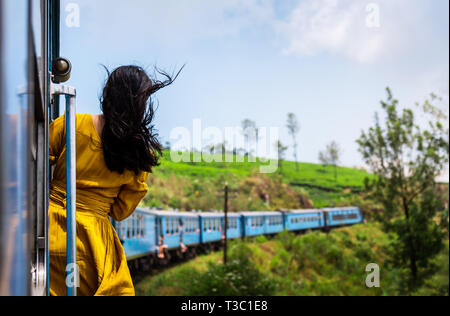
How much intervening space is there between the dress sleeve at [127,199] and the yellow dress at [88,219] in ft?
0.20

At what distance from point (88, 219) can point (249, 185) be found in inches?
590

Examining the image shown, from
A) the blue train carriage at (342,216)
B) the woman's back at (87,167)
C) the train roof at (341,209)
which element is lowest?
the blue train carriage at (342,216)

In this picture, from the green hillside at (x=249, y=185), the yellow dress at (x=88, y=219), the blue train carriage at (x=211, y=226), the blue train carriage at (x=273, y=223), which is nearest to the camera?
the yellow dress at (x=88, y=219)

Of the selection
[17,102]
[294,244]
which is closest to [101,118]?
[17,102]

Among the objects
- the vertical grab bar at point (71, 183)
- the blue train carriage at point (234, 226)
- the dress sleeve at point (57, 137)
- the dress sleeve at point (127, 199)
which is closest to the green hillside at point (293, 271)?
the blue train carriage at point (234, 226)

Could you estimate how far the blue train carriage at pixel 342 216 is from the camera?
1672cm

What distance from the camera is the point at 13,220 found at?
0.48 m

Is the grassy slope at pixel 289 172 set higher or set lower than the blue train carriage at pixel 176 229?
higher

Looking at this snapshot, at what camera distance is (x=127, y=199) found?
1.37 metres

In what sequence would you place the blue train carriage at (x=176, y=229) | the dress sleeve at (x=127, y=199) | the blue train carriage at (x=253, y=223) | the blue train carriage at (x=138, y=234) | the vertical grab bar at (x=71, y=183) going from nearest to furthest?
the vertical grab bar at (x=71, y=183) → the dress sleeve at (x=127, y=199) → the blue train carriage at (x=138, y=234) → the blue train carriage at (x=176, y=229) → the blue train carriage at (x=253, y=223)

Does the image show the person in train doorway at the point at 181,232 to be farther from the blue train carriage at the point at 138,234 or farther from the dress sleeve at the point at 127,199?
the dress sleeve at the point at 127,199
